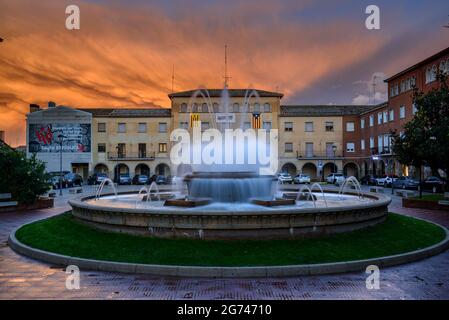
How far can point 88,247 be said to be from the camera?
29.7ft

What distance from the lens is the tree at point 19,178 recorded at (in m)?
19.1

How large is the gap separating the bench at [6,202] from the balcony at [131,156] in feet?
116

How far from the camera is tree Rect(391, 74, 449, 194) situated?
18981 mm

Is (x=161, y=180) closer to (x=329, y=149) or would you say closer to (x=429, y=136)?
(x=329, y=149)

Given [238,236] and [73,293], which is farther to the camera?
[238,236]

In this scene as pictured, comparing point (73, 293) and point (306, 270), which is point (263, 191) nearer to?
point (306, 270)

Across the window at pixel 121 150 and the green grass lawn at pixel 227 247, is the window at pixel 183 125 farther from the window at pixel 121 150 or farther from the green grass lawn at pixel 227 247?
the green grass lawn at pixel 227 247

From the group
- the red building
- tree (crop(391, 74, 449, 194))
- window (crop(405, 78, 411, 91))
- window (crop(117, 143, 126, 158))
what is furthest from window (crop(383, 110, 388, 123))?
window (crop(117, 143, 126, 158))

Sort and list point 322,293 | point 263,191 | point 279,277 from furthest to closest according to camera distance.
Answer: point 263,191 → point 279,277 → point 322,293

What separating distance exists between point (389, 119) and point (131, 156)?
36445mm

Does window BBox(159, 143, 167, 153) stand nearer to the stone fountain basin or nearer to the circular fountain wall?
the circular fountain wall
